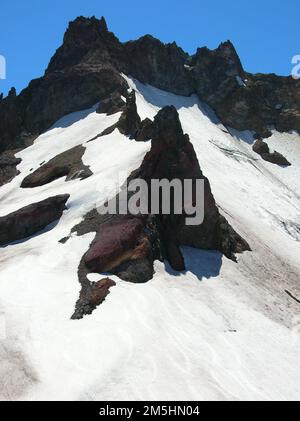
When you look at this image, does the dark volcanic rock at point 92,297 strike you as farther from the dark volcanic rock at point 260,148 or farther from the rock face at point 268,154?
the dark volcanic rock at point 260,148

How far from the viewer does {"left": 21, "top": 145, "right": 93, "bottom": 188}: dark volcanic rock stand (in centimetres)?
3923

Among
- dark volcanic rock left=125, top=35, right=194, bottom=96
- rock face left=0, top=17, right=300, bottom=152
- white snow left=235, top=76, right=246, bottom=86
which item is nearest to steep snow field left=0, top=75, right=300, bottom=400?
rock face left=0, top=17, right=300, bottom=152

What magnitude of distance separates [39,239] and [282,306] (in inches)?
519

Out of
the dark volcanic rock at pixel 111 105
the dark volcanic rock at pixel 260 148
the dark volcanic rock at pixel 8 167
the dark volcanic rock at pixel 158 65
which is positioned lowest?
the dark volcanic rock at pixel 8 167

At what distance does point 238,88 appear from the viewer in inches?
3519

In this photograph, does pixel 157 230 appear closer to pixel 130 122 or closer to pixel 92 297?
pixel 92 297

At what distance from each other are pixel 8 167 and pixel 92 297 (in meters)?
34.6

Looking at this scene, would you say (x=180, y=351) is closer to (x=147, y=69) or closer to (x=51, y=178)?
(x=51, y=178)

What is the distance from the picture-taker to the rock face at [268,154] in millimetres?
75438

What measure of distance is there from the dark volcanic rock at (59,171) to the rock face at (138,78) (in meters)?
18.2
